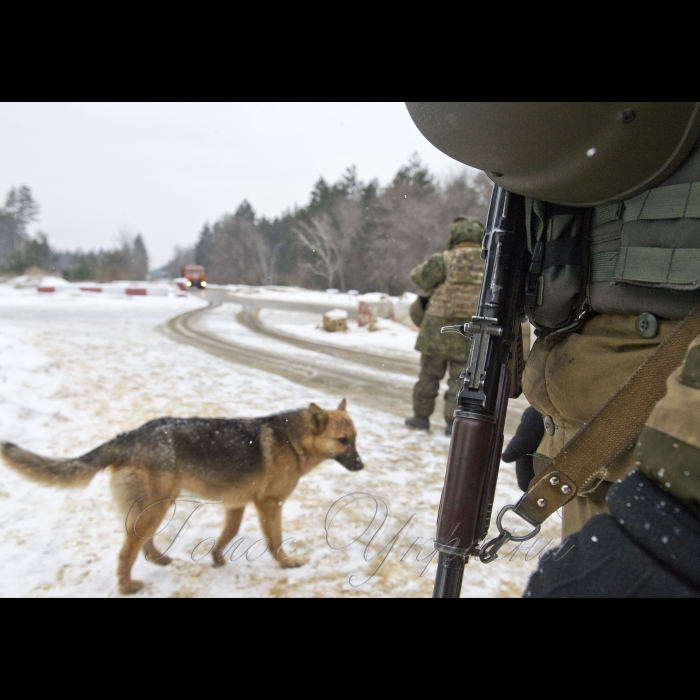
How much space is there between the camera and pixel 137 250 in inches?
1575

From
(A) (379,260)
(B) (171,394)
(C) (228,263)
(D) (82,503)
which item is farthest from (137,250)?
(D) (82,503)

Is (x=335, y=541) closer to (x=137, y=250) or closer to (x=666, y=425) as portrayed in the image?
(x=666, y=425)

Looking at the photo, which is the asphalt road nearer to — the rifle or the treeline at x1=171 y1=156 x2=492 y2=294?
the treeline at x1=171 y1=156 x2=492 y2=294

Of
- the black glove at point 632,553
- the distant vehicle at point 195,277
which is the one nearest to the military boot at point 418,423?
the black glove at point 632,553

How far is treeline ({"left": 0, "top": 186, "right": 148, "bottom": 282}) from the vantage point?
1120 inches

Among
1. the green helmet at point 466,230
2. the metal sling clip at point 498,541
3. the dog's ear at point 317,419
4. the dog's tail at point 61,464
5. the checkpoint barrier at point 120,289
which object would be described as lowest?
the checkpoint barrier at point 120,289

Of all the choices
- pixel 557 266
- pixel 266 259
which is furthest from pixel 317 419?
pixel 266 259

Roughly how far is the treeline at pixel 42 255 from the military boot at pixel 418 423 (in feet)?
93.6

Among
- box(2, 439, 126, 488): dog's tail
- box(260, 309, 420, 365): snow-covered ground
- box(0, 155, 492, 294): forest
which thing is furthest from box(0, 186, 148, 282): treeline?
box(2, 439, 126, 488): dog's tail

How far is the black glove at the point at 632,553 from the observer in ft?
2.00

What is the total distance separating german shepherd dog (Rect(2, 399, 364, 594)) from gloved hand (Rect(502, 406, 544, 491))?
5.67 feet

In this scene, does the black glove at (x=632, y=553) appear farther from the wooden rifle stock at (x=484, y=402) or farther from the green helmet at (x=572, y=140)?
the green helmet at (x=572, y=140)

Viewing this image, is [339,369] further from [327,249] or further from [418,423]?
[327,249]

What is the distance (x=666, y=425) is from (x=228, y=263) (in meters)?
52.5
